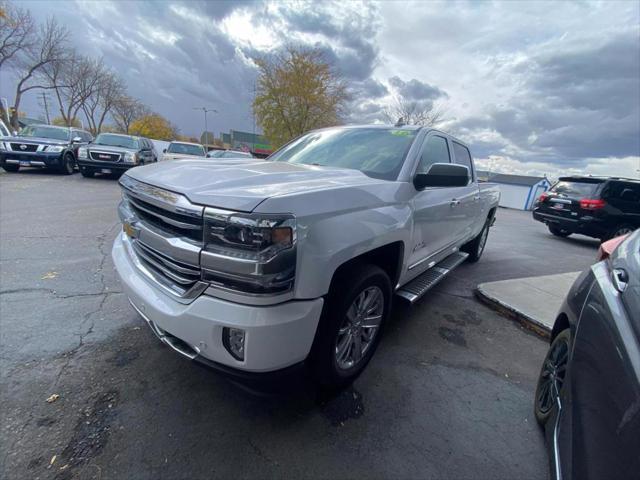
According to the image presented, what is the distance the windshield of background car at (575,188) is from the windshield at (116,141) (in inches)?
586

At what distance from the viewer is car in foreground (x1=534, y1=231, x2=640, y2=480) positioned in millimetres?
1020

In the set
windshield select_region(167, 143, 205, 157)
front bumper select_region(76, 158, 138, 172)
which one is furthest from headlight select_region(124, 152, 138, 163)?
windshield select_region(167, 143, 205, 157)

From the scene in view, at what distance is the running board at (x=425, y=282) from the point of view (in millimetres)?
2802

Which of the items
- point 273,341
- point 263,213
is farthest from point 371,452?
point 263,213

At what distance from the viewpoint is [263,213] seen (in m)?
1.37

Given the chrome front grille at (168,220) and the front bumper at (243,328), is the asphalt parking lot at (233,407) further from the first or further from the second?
the chrome front grille at (168,220)

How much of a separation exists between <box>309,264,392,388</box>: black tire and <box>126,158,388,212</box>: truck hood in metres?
0.60

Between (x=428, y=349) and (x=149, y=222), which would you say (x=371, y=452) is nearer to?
(x=428, y=349)

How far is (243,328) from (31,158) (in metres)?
13.5

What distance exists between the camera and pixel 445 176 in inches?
89.0

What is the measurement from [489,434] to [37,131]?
1609 cm

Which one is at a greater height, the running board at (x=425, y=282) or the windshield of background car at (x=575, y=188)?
the windshield of background car at (x=575, y=188)

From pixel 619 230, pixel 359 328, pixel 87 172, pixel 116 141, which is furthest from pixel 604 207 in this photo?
pixel 87 172

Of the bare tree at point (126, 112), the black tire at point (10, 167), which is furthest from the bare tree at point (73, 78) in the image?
the black tire at point (10, 167)
